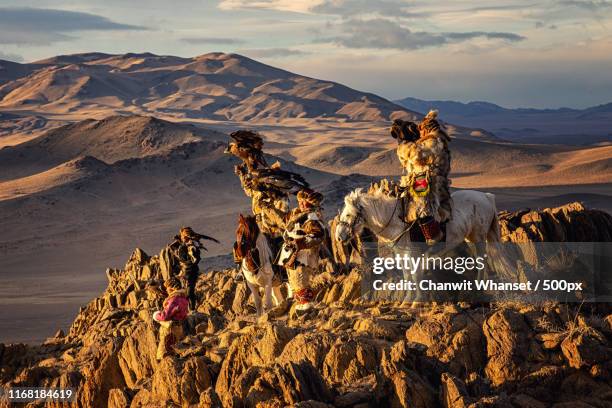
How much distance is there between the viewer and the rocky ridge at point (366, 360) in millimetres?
9227

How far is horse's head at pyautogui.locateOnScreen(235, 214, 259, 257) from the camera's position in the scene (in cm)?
1434

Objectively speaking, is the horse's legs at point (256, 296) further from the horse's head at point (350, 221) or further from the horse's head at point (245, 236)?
the horse's head at point (350, 221)

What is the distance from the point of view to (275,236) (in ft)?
49.0

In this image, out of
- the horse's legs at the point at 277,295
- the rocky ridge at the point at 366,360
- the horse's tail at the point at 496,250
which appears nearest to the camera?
the rocky ridge at the point at 366,360

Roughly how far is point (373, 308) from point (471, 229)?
6.42 feet

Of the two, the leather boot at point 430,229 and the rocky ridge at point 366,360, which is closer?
the rocky ridge at point 366,360

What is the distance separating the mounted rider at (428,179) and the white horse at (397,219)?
18cm

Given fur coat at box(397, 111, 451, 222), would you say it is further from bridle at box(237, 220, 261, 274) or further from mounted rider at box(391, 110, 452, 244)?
bridle at box(237, 220, 261, 274)

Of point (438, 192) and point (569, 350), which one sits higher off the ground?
point (438, 192)

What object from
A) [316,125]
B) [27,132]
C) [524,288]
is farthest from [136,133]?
[524,288]

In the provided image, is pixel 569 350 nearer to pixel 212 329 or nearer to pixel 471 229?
pixel 471 229

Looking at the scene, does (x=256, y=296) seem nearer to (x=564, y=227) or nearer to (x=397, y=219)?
(x=397, y=219)

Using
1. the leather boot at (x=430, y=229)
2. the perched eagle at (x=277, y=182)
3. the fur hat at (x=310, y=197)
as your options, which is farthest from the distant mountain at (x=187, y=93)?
the leather boot at (x=430, y=229)

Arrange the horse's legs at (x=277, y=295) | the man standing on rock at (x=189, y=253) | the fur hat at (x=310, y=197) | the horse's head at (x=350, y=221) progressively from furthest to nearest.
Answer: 1. the man standing on rock at (x=189, y=253)
2. the horse's legs at (x=277, y=295)
3. the fur hat at (x=310, y=197)
4. the horse's head at (x=350, y=221)
